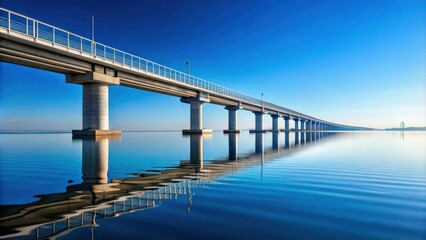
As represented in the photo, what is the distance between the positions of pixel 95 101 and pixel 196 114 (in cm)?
3057

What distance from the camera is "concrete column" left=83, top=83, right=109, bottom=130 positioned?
131ft

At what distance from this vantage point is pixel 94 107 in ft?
132

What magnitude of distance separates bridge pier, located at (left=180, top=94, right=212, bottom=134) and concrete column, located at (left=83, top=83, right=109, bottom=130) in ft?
94.1

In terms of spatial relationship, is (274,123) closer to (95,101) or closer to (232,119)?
(232,119)

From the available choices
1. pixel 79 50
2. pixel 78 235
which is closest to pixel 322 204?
pixel 78 235

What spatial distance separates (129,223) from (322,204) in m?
4.83

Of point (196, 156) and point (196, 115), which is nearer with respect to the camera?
point (196, 156)

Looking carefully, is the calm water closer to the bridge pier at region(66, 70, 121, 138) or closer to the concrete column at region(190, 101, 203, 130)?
the bridge pier at region(66, 70, 121, 138)

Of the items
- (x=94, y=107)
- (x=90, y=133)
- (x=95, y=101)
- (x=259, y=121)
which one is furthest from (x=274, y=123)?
(x=90, y=133)

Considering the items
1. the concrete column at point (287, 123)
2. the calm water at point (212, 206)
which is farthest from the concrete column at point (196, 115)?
the concrete column at point (287, 123)

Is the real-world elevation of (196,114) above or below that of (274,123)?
above

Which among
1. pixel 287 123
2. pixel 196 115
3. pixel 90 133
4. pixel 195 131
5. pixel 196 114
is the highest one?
pixel 196 114

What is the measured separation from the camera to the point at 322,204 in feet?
22.0

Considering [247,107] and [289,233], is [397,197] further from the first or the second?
[247,107]
